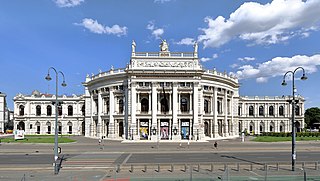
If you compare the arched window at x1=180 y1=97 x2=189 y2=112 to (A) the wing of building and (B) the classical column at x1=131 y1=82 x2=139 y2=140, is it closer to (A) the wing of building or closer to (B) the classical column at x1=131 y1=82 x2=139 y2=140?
(A) the wing of building

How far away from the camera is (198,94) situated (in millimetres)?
66375

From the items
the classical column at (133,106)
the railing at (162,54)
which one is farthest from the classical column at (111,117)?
the railing at (162,54)

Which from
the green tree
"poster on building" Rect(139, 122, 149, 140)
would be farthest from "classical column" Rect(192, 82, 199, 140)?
the green tree

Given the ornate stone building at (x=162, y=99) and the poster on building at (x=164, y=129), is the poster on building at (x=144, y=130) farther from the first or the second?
the poster on building at (x=164, y=129)

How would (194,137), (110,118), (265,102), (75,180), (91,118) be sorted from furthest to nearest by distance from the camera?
(265,102) → (91,118) → (110,118) → (194,137) → (75,180)

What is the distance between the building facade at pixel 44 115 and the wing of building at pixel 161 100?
795 inches

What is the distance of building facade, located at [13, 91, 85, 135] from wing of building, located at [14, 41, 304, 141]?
20.2 m

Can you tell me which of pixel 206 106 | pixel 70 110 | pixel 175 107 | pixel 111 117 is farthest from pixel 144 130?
pixel 70 110

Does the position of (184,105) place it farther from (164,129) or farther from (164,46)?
(164,46)

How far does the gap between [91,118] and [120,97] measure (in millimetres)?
15257

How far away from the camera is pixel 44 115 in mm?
100000

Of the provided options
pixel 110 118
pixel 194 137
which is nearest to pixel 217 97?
pixel 194 137

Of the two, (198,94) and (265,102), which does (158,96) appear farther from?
(265,102)

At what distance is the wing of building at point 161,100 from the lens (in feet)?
214
